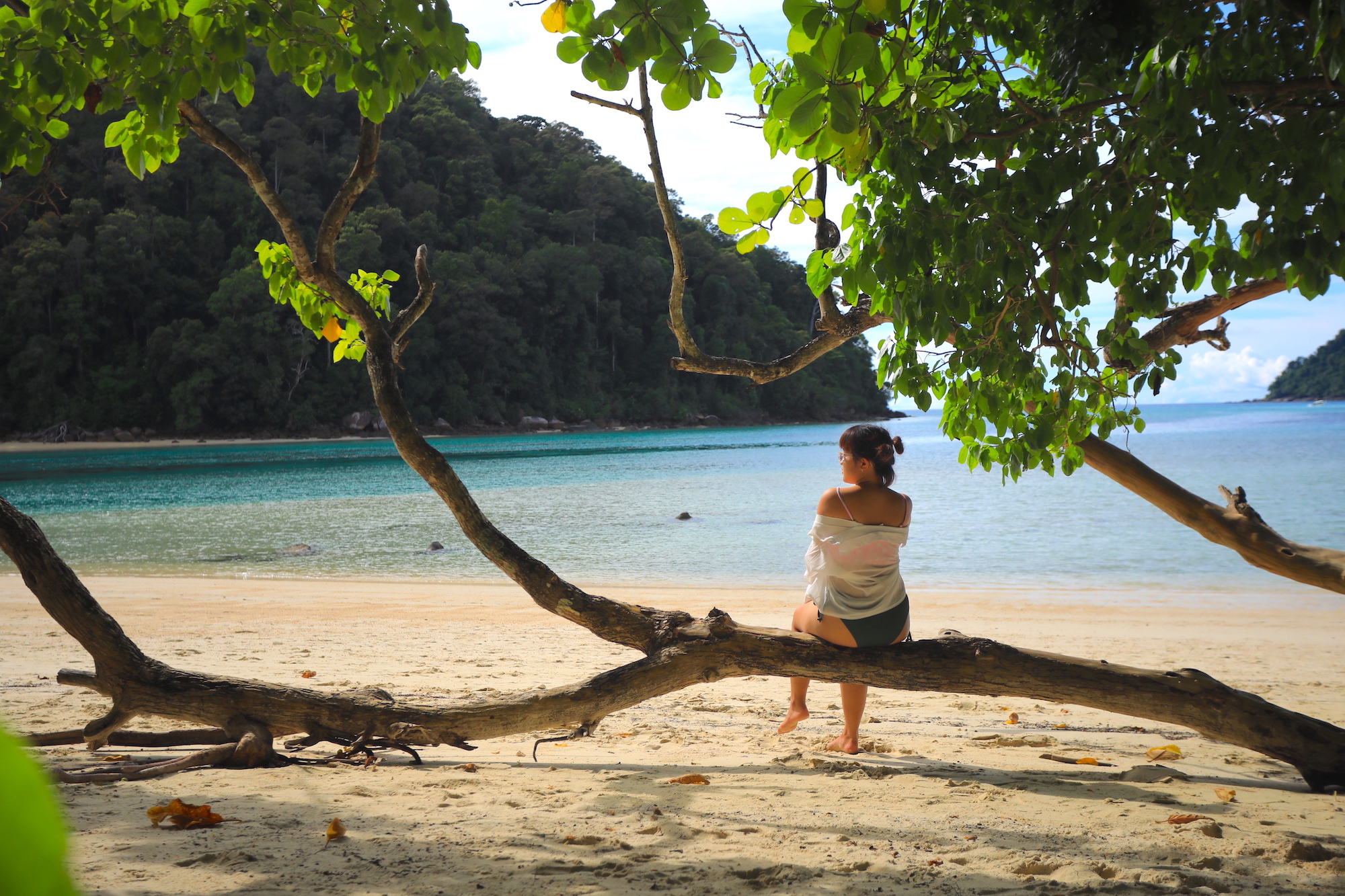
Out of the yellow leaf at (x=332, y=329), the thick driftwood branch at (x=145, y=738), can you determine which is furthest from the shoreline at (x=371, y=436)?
the thick driftwood branch at (x=145, y=738)

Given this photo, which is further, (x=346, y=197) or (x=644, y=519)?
(x=644, y=519)

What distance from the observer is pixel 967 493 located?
2619cm

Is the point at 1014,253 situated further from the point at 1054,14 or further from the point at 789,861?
the point at 789,861

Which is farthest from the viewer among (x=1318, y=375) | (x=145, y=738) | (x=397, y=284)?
(x=1318, y=375)

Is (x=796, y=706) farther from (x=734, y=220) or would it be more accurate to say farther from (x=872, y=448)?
(x=734, y=220)

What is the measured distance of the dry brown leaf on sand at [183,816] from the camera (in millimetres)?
2914

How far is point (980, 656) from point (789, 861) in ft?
4.24

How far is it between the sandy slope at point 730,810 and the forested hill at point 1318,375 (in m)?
129

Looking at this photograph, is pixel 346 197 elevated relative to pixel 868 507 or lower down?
elevated

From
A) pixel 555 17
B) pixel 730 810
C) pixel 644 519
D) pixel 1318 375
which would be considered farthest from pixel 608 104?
pixel 1318 375

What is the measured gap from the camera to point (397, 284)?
6384cm

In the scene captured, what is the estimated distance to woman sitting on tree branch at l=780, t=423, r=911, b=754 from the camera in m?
3.99

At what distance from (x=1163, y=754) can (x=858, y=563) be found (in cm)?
158

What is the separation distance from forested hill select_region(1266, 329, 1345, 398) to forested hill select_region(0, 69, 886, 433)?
237 ft
